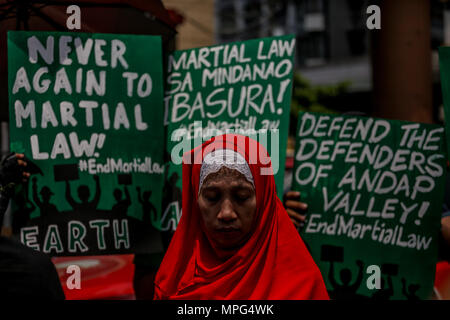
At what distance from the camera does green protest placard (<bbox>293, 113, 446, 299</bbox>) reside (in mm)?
2510

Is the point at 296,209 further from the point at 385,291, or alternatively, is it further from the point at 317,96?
the point at 317,96

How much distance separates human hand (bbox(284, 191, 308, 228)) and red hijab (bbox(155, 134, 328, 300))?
775 mm

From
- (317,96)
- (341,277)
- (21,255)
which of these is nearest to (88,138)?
(21,255)

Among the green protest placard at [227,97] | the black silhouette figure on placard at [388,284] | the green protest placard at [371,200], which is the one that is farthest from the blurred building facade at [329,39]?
the black silhouette figure on placard at [388,284]

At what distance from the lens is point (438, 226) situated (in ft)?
8.19

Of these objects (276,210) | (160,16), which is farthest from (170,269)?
(160,16)

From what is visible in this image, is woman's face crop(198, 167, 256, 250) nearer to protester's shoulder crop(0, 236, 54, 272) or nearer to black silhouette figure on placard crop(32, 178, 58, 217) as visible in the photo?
protester's shoulder crop(0, 236, 54, 272)

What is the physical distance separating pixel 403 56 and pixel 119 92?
2.31 metres

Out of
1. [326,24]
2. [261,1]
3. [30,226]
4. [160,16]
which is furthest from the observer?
[261,1]

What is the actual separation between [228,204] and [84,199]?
1.18 meters

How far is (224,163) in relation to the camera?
1.72 metres

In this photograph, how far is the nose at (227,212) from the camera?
1668 mm

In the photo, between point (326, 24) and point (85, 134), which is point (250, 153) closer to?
point (85, 134)

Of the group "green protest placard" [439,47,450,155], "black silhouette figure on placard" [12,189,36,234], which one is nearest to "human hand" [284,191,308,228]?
"green protest placard" [439,47,450,155]
